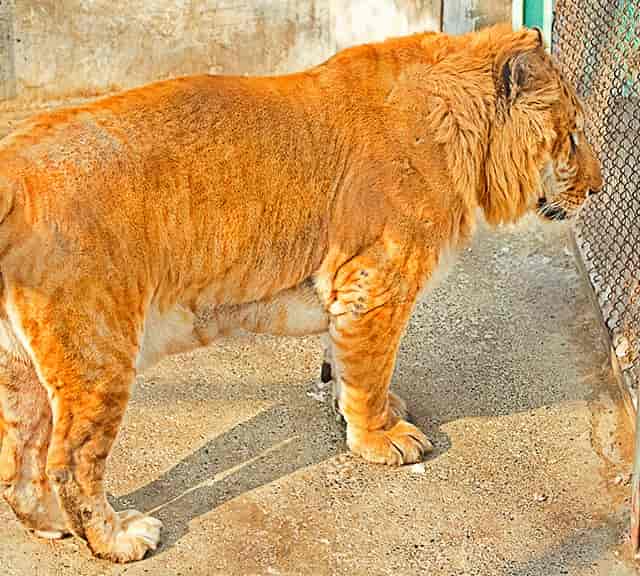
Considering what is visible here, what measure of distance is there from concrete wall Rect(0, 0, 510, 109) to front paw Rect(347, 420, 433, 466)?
392cm

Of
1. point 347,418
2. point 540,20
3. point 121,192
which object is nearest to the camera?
point 121,192

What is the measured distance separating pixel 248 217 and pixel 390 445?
1332 mm

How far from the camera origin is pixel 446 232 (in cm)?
514

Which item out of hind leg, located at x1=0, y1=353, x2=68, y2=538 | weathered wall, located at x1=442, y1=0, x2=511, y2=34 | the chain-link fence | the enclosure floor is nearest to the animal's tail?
hind leg, located at x1=0, y1=353, x2=68, y2=538

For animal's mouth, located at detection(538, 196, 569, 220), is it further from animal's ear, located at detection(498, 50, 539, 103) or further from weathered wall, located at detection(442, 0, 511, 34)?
weathered wall, located at detection(442, 0, 511, 34)

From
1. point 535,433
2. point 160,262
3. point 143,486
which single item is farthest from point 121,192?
point 535,433

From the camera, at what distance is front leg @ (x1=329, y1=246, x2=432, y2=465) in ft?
16.5

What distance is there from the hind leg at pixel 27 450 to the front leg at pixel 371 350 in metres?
1.34

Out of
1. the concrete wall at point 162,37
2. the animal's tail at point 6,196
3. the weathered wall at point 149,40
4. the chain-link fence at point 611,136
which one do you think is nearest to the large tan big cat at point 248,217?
the animal's tail at point 6,196

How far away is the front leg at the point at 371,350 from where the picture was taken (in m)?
5.03

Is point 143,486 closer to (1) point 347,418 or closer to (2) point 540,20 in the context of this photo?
(1) point 347,418

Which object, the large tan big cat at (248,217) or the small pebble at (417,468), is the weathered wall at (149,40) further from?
the small pebble at (417,468)

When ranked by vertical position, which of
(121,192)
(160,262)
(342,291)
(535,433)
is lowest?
(535,433)

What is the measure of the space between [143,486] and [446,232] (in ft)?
5.78
